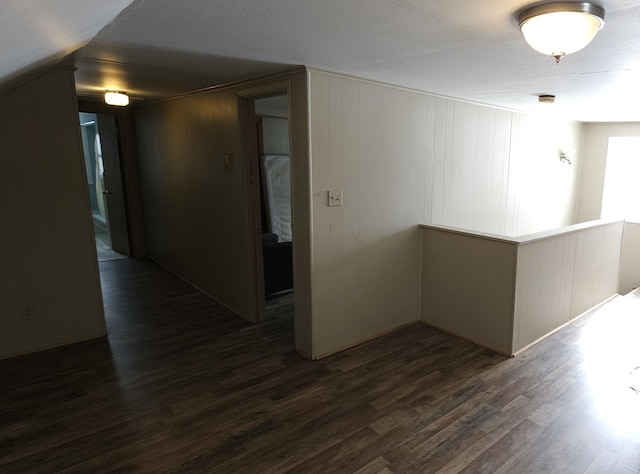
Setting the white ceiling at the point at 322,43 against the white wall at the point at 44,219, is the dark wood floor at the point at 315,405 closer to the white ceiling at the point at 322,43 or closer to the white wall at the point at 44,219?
the white wall at the point at 44,219

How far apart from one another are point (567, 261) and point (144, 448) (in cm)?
357

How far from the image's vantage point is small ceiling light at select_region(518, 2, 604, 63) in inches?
57.9

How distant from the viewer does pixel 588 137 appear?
242 inches

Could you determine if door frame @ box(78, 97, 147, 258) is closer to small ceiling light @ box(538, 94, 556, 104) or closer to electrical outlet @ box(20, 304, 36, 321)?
electrical outlet @ box(20, 304, 36, 321)

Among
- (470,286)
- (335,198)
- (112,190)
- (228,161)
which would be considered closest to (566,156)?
(470,286)

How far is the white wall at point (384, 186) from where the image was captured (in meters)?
2.90

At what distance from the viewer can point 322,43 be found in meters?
2.06

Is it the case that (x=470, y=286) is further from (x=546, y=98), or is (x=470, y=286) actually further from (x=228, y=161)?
(x=228, y=161)

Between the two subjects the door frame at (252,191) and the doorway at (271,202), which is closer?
the door frame at (252,191)

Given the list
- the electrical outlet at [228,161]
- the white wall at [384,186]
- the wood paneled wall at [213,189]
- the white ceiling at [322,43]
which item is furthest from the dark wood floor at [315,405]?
the white ceiling at [322,43]

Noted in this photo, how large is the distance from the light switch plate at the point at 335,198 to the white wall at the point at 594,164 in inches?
207

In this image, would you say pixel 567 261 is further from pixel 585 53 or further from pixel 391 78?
pixel 391 78

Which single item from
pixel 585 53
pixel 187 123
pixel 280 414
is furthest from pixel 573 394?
pixel 187 123

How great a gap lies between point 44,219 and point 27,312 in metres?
0.75
